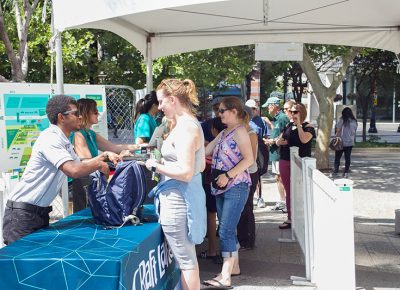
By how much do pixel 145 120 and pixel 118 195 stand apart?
9.01 ft

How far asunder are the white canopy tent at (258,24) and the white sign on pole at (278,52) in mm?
206

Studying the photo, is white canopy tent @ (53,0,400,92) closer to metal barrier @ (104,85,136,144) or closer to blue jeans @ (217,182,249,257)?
metal barrier @ (104,85,136,144)

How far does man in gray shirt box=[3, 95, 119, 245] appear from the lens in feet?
12.0

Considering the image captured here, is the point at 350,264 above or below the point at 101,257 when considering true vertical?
below

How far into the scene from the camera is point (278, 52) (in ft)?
24.3

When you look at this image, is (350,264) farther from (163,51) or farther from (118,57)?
(118,57)

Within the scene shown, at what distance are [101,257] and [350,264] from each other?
1885mm

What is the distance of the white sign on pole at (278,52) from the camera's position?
738cm

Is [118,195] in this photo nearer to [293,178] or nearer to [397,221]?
[293,178]

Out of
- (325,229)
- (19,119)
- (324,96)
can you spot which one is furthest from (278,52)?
(324,96)

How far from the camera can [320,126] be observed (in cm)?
1486

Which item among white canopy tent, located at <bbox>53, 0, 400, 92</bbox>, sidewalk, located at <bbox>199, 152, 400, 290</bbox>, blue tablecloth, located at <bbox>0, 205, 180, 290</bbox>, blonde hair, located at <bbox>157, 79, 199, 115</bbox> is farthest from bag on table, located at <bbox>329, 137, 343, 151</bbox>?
blue tablecloth, located at <bbox>0, 205, 180, 290</bbox>

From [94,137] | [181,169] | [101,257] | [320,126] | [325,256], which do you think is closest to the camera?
[101,257]

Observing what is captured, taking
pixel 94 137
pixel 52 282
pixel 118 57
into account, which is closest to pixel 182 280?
pixel 52 282
